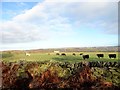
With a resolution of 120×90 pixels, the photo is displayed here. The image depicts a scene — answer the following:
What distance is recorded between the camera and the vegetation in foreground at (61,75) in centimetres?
494

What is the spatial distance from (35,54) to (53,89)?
92 centimetres

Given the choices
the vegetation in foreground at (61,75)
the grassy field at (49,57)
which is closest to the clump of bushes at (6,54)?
the grassy field at (49,57)

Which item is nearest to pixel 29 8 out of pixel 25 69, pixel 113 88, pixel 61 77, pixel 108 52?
pixel 25 69

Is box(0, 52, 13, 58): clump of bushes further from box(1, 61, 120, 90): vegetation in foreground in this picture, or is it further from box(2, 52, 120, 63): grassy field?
box(1, 61, 120, 90): vegetation in foreground

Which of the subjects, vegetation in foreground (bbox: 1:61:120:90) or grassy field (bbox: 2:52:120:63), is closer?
vegetation in foreground (bbox: 1:61:120:90)

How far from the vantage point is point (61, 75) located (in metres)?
5.05

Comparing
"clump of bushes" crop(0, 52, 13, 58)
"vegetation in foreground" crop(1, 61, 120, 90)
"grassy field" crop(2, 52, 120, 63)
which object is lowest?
"vegetation in foreground" crop(1, 61, 120, 90)

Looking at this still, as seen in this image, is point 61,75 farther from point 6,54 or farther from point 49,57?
point 6,54

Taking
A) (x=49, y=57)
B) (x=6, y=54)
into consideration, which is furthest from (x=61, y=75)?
(x=6, y=54)

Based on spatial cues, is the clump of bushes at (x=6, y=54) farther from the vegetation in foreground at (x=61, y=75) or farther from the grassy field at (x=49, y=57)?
the vegetation in foreground at (x=61, y=75)

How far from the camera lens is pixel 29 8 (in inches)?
209

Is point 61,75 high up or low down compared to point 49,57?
down

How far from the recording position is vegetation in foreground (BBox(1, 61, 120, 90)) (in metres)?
4.94

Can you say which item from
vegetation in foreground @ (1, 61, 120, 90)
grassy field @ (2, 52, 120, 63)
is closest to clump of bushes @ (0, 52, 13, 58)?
grassy field @ (2, 52, 120, 63)
